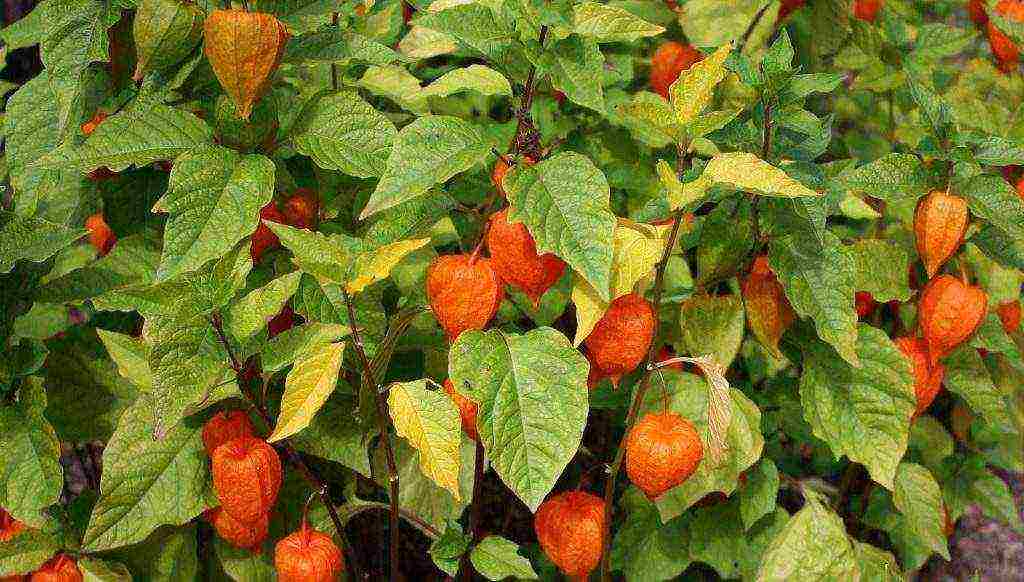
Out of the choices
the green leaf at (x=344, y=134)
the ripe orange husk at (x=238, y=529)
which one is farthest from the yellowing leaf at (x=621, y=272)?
the ripe orange husk at (x=238, y=529)

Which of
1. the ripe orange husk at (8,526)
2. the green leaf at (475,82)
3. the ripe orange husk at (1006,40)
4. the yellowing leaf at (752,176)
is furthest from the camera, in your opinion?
the ripe orange husk at (1006,40)

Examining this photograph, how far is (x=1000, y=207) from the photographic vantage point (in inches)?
58.7

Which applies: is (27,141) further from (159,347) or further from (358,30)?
(358,30)

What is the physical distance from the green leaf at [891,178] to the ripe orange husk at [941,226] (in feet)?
0.16

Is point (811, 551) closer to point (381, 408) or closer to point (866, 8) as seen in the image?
point (381, 408)

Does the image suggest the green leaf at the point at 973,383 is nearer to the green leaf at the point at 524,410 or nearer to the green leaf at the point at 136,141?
the green leaf at the point at 524,410

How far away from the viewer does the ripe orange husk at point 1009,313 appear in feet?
6.36

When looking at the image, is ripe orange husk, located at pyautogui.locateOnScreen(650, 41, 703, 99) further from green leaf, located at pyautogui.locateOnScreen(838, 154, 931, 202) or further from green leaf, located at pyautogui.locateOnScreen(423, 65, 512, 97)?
green leaf, located at pyautogui.locateOnScreen(423, 65, 512, 97)

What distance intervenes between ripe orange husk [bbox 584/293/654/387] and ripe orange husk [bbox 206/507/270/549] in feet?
1.80

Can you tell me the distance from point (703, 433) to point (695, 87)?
58cm

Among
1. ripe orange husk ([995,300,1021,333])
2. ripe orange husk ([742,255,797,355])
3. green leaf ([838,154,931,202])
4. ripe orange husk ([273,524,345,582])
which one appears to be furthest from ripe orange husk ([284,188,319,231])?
ripe orange husk ([995,300,1021,333])

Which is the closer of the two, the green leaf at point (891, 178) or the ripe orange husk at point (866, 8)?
the green leaf at point (891, 178)

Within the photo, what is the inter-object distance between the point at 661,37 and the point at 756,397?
844 mm

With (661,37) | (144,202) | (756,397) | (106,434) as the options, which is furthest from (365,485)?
(661,37)
